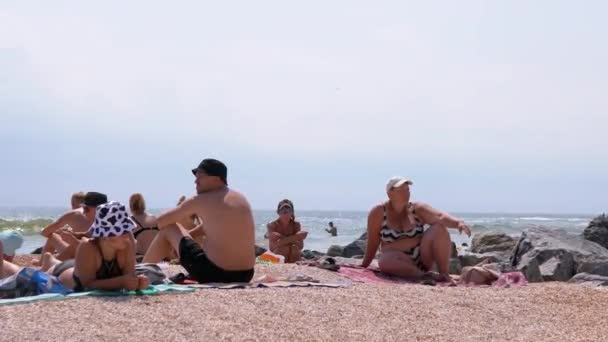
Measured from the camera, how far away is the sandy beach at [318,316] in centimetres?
547

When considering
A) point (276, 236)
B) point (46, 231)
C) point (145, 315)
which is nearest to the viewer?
point (145, 315)

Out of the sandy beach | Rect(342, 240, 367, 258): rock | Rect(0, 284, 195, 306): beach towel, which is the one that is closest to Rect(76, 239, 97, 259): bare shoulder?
Rect(0, 284, 195, 306): beach towel

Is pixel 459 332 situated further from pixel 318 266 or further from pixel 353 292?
pixel 318 266

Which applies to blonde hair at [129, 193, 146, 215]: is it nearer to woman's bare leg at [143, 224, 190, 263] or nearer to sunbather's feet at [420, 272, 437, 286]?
woman's bare leg at [143, 224, 190, 263]

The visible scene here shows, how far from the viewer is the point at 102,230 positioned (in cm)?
634

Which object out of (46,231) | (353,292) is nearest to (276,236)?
(46,231)

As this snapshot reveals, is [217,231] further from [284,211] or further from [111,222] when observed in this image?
[284,211]

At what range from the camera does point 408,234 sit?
9.17m

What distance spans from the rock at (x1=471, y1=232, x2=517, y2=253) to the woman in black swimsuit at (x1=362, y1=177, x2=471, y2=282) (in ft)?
35.5

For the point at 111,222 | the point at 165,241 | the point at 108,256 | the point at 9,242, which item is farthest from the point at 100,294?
the point at 9,242

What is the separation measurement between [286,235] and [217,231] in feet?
13.8

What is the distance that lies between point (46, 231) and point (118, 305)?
11.6ft

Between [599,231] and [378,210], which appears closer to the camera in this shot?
[378,210]

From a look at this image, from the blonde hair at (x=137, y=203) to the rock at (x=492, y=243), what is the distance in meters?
10.9
